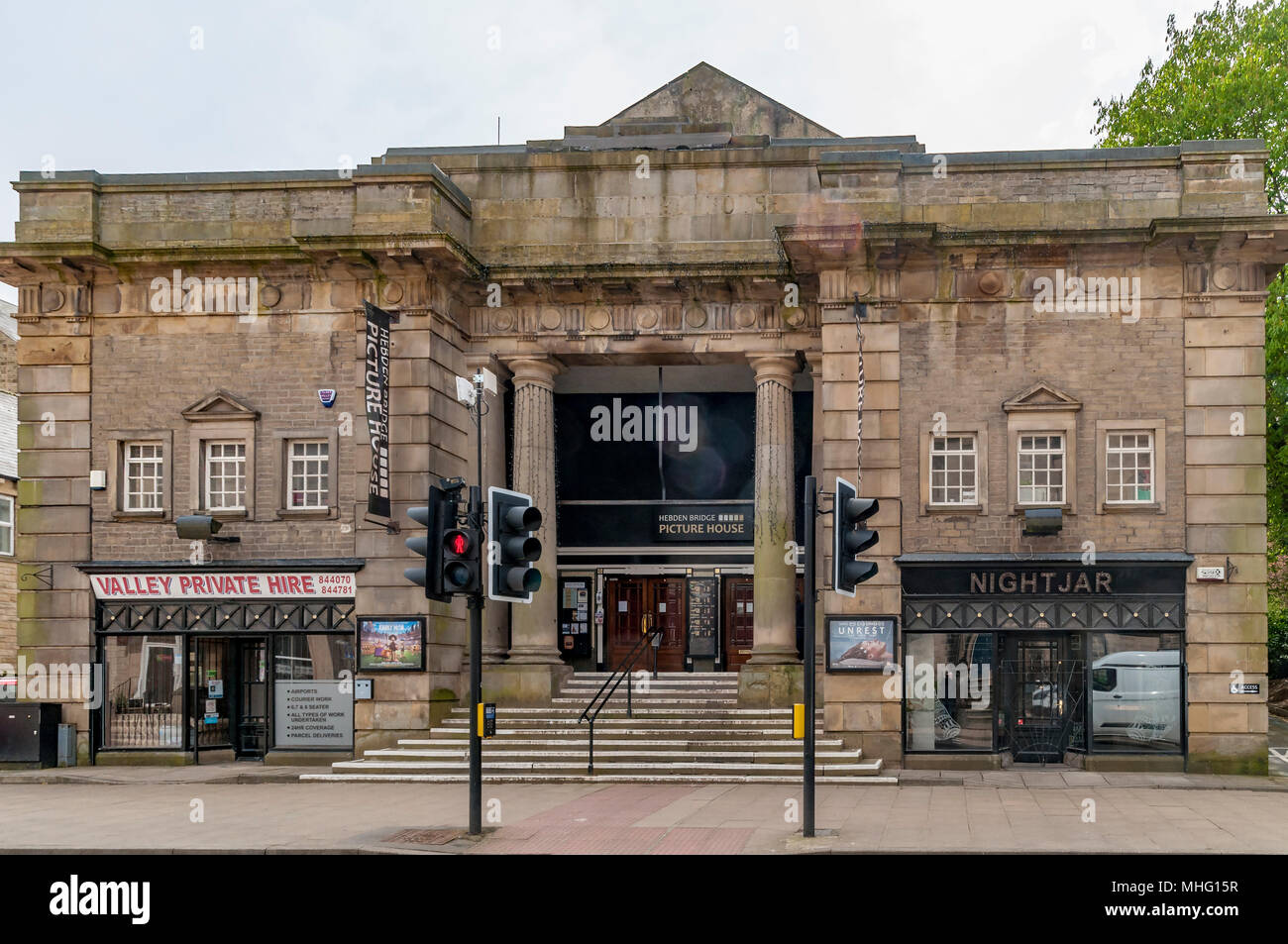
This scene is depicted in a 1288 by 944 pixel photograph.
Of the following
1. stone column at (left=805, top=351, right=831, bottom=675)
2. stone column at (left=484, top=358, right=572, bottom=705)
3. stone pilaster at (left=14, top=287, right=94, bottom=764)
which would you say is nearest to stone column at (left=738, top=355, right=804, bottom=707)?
stone column at (left=805, top=351, right=831, bottom=675)

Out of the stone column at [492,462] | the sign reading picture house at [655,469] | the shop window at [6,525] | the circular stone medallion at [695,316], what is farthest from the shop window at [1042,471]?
the shop window at [6,525]

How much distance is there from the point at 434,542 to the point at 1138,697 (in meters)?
12.3

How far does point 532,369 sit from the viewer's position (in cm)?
2477

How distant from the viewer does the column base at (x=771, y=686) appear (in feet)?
77.0

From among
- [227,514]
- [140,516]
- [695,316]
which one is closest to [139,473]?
[140,516]

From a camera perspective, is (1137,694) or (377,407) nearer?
(1137,694)

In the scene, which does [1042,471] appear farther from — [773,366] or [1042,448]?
[773,366]

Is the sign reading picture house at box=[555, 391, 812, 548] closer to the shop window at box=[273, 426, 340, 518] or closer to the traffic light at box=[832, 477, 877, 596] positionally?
the shop window at box=[273, 426, 340, 518]

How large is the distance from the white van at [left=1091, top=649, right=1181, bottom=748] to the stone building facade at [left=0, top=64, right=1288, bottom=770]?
0.16 feet

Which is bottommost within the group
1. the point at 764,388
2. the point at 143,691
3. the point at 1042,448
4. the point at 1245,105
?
the point at 143,691

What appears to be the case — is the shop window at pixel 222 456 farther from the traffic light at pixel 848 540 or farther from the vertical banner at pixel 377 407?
the traffic light at pixel 848 540

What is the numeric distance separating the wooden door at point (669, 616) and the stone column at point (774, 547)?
3941mm

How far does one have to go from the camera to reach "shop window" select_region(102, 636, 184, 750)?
23625mm

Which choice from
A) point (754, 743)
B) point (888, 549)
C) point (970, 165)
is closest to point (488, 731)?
point (754, 743)
